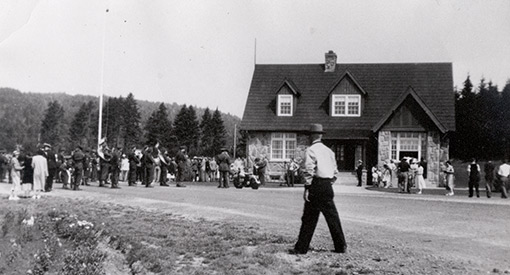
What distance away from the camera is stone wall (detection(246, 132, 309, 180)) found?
3372cm

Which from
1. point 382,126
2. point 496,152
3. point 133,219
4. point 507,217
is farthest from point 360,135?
point 133,219

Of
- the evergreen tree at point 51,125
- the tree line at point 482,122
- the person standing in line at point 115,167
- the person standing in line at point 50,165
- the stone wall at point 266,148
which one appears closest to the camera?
the person standing in line at point 50,165

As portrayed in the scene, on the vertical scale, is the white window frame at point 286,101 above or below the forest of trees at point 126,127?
below

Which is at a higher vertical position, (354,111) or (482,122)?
(482,122)

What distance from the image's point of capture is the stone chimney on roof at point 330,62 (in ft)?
121

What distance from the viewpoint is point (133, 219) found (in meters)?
11.9

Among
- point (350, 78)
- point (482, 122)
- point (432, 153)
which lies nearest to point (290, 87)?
point (350, 78)

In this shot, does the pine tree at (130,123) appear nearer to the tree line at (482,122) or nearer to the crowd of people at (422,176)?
the tree line at (482,122)

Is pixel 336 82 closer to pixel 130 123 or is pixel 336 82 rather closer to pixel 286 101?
pixel 286 101

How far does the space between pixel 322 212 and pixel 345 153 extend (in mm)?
25902

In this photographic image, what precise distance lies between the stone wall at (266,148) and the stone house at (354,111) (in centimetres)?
7

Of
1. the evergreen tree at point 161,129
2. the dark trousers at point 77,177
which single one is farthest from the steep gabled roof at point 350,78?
the evergreen tree at point 161,129

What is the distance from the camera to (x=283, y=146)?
3409cm

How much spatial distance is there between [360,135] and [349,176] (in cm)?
293
